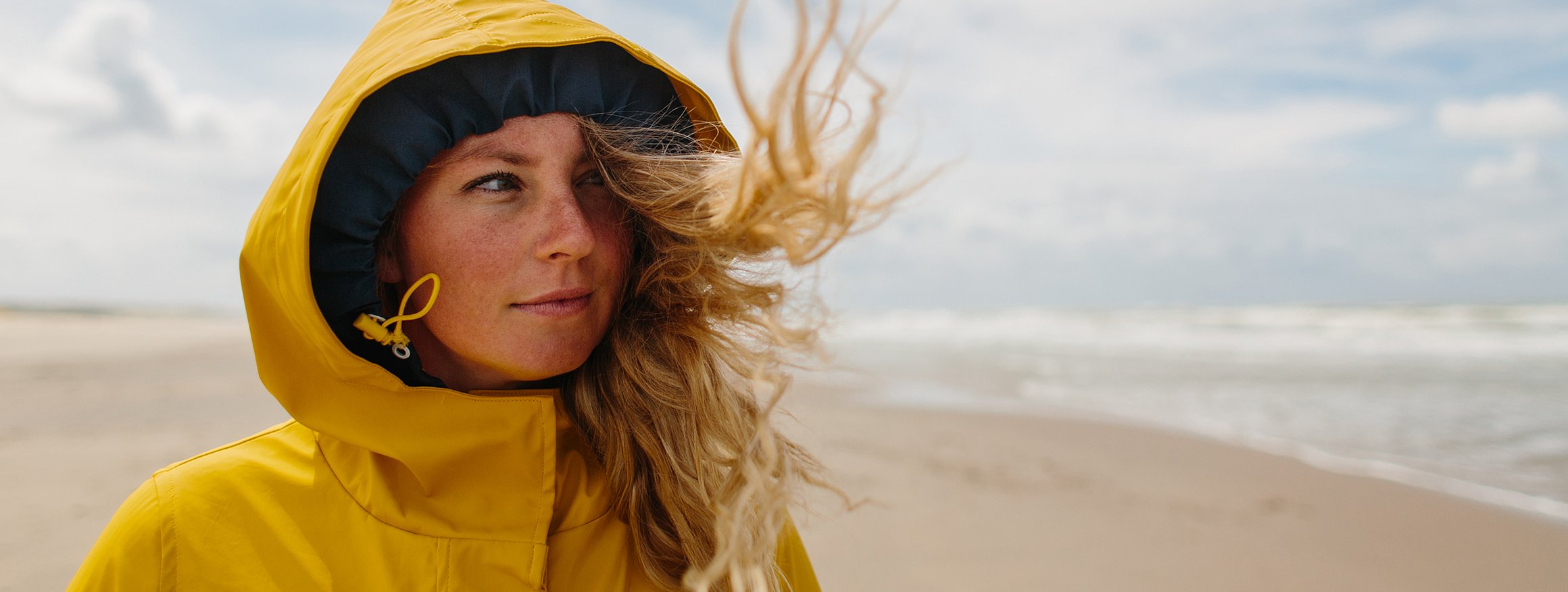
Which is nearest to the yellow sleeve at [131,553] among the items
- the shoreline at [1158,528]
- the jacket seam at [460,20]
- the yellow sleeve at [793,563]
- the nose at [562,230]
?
the nose at [562,230]

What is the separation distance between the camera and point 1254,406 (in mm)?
9492

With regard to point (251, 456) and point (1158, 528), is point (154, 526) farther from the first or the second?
point (1158, 528)

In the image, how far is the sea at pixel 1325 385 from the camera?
21.8 ft

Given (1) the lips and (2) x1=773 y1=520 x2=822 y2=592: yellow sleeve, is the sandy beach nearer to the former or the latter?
(2) x1=773 y1=520 x2=822 y2=592: yellow sleeve

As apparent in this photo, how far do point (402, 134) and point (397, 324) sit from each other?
35cm

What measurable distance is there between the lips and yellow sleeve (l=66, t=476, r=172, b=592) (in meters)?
0.64

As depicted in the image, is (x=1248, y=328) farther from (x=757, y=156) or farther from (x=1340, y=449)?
(x=757, y=156)

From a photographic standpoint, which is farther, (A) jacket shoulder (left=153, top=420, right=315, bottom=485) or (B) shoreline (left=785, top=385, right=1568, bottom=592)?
(B) shoreline (left=785, top=385, right=1568, bottom=592)

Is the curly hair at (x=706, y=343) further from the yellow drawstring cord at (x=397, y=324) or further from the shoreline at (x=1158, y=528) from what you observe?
the shoreline at (x=1158, y=528)

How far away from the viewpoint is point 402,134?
1522mm

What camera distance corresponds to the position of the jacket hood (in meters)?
1.46

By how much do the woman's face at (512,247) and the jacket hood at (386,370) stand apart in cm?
5

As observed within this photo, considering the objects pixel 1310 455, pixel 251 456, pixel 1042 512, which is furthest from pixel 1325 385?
pixel 251 456

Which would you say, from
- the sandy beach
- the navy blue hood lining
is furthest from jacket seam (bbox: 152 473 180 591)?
the sandy beach
